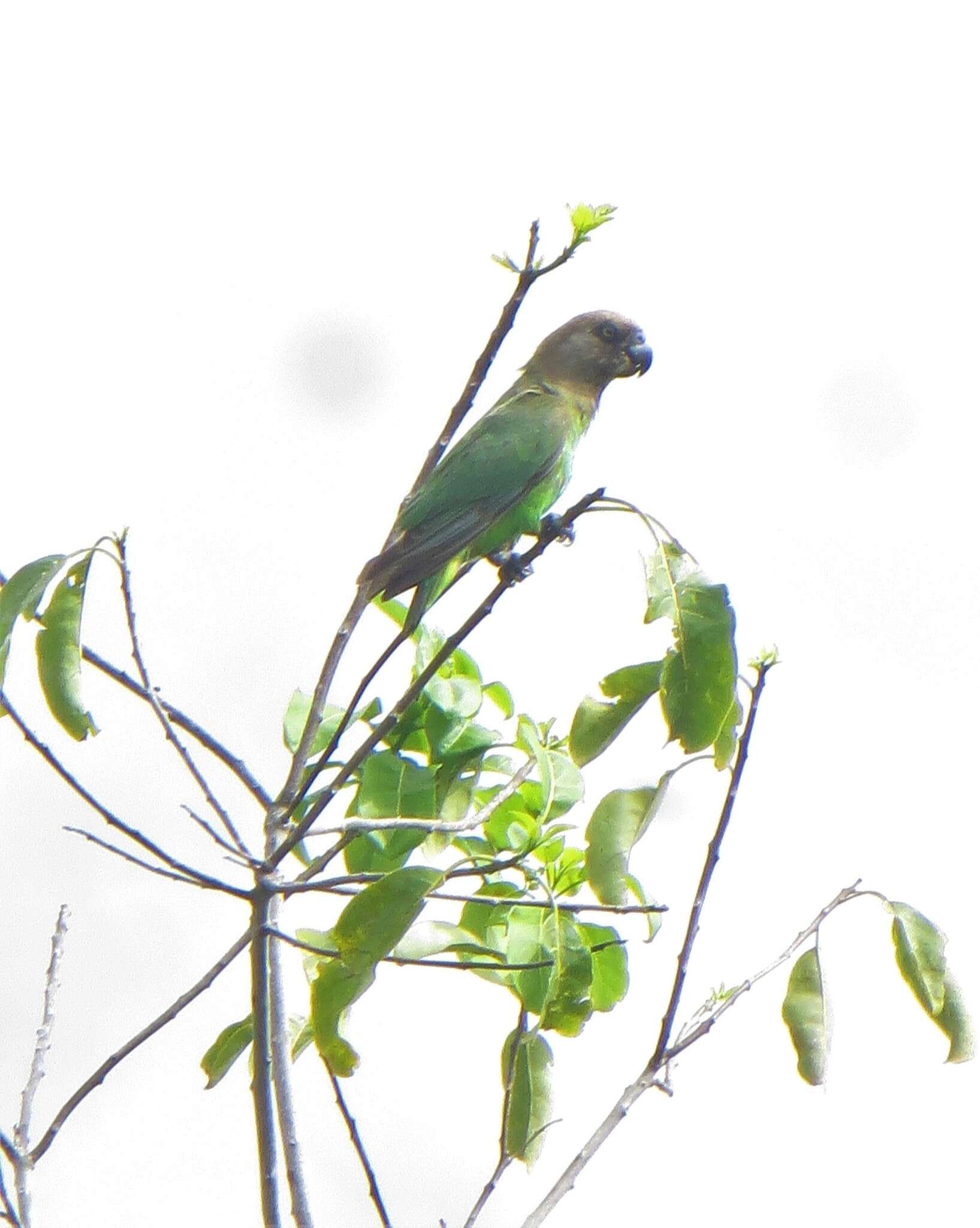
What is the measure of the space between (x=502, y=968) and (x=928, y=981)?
799 mm

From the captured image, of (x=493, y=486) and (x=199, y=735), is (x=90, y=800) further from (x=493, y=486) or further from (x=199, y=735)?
(x=493, y=486)

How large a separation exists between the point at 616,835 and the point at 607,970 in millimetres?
428

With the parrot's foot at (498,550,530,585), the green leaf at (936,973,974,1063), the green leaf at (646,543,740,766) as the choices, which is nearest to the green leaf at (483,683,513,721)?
the green leaf at (646,543,740,766)

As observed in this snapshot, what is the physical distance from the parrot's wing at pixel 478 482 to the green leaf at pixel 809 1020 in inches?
62.4

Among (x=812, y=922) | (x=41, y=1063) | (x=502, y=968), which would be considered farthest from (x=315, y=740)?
(x=812, y=922)

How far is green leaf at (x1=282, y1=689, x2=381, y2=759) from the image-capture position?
2.85 m

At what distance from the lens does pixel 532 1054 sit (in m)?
2.74

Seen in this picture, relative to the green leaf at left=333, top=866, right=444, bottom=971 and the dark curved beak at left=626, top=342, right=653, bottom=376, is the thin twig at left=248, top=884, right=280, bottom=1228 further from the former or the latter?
the dark curved beak at left=626, top=342, right=653, bottom=376

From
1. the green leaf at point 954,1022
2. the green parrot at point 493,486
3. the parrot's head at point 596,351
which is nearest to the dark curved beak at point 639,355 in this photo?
the parrot's head at point 596,351

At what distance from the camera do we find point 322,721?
282 cm

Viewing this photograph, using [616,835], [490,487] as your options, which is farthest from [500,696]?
[490,487]

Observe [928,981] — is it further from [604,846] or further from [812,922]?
[604,846]

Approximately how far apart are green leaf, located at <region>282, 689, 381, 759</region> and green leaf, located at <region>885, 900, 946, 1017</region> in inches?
46.1

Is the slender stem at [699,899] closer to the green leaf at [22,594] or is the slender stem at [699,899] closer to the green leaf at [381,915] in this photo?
the green leaf at [381,915]
